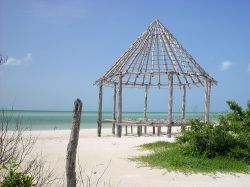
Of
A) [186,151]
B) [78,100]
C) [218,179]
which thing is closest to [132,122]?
[186,151]

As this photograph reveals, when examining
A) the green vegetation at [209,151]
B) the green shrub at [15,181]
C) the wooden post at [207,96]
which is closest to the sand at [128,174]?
the green vegetation at [209,151]

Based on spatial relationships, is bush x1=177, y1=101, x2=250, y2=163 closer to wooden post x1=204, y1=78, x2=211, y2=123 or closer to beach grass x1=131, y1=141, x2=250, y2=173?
beach grass x1=131, y1=141, x2=250, y2=173

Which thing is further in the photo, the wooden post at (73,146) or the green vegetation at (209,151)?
the green vegetation at (209,151)

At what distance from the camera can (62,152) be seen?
14797 millimetres

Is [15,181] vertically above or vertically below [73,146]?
below

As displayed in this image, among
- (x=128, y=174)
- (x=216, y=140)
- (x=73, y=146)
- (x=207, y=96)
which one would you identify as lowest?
(x=128, y=174)

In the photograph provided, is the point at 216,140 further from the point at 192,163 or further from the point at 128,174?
the point at 128,174

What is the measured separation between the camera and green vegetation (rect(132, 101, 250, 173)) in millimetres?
11461

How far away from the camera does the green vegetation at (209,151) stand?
11461 mm

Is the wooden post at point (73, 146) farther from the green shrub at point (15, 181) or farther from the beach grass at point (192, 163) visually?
the beach grass at point (192, 163)

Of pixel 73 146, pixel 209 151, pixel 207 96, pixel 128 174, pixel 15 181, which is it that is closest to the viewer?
pixel 15 181

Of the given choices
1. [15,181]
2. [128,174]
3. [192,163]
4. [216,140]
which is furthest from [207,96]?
[15,181]

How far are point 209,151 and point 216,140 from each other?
42 cm

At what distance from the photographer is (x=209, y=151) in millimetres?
12766
